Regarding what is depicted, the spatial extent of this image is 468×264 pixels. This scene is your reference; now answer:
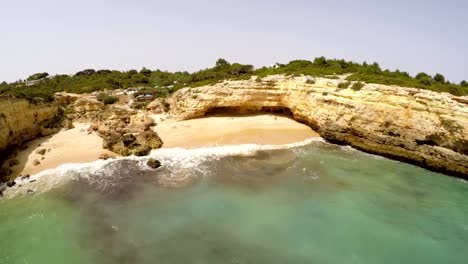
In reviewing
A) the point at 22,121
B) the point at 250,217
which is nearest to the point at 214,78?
the point at 22,121

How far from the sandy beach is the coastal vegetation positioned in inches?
197

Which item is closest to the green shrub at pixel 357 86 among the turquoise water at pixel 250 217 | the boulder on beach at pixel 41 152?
the turquoise water at pixel 250 217

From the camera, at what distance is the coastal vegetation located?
29.9 meters

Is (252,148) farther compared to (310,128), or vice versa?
(310,128)

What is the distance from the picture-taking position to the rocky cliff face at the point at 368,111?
23125mm

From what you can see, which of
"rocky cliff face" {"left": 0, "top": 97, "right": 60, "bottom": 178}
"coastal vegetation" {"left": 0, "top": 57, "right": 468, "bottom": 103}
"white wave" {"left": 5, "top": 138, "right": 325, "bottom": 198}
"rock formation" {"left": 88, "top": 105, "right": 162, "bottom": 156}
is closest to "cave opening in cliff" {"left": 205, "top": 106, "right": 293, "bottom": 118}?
"coastal vegetation" {"left": 0, "top": 57, "right": 468, "bottom": 103}

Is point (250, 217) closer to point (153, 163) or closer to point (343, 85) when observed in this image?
point (153, 163)

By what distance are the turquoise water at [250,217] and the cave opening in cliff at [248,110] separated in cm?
1180

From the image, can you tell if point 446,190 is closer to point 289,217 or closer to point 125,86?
point 289,217

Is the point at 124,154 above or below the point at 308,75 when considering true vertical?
below

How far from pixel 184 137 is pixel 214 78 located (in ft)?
43.9

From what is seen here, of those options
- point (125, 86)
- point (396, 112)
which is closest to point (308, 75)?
point (396, 112)

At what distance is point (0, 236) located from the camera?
17.1m

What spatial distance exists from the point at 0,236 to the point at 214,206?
440 inches
